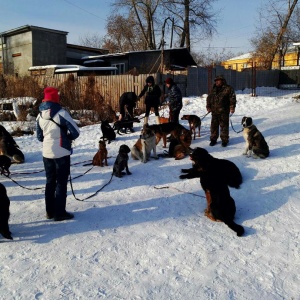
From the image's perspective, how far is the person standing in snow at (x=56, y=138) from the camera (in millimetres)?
4043

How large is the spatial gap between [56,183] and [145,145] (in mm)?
3249

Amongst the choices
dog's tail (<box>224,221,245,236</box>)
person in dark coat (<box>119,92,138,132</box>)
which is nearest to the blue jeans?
dog's tail (<box>224,221,245,236</box>)

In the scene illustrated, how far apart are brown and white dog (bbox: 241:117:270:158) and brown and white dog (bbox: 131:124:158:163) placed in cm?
228

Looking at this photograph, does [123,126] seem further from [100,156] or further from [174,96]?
[100,156]

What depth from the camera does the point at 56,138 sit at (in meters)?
4.09

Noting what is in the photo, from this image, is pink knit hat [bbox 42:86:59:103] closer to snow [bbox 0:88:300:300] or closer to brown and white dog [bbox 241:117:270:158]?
snow [bbox 0:88:300:300]

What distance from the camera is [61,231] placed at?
4.11 m

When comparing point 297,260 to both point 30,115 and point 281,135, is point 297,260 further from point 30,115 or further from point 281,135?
point 30,115

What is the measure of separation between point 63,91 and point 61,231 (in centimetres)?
1389

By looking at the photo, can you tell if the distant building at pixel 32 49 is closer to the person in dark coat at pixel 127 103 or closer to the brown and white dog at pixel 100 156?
the person in dark coat at pixel 127 103

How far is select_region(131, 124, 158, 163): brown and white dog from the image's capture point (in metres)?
7.22

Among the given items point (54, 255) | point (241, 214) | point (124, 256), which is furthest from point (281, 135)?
point (54, 255)

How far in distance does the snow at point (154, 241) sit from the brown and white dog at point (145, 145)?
68 centimetres

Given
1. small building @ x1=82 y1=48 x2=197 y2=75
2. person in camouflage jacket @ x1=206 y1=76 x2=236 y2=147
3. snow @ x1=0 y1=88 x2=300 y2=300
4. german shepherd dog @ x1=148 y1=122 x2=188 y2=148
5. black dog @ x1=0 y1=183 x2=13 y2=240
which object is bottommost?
snow @ x1=0 y1=88 x2=300 y2=300
